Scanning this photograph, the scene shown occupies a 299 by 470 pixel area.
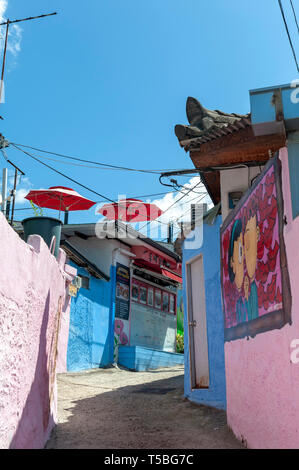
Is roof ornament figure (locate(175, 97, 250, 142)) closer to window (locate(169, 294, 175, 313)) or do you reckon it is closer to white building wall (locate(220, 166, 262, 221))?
white building wall (locate(220, 166, 262, 221))

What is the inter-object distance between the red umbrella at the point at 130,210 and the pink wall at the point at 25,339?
1010 centimetres

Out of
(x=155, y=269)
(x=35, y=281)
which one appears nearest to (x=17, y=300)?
(x=35, y=281)

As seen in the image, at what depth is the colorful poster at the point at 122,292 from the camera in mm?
15260

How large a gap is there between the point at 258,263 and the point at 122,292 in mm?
11515

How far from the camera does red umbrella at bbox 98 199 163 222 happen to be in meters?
16.0

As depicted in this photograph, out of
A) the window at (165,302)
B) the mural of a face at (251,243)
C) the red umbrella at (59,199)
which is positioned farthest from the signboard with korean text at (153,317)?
the mural of a face at (251,243)

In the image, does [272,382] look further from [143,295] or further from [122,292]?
[143,295]

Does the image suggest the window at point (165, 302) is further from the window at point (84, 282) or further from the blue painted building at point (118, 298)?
the window at point (84, 282)

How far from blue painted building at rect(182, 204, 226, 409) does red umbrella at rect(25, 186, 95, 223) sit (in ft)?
17.1

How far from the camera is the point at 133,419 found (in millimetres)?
6609

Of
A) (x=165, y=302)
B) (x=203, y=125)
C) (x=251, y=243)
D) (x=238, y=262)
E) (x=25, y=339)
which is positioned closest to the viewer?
(x=25, y=339)

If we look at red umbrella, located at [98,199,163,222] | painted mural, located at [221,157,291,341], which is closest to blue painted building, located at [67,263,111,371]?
red umbrella, located at [98,199,163,222]

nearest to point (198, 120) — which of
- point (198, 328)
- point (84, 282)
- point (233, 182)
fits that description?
point (233, 182)

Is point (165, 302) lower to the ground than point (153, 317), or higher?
higher
